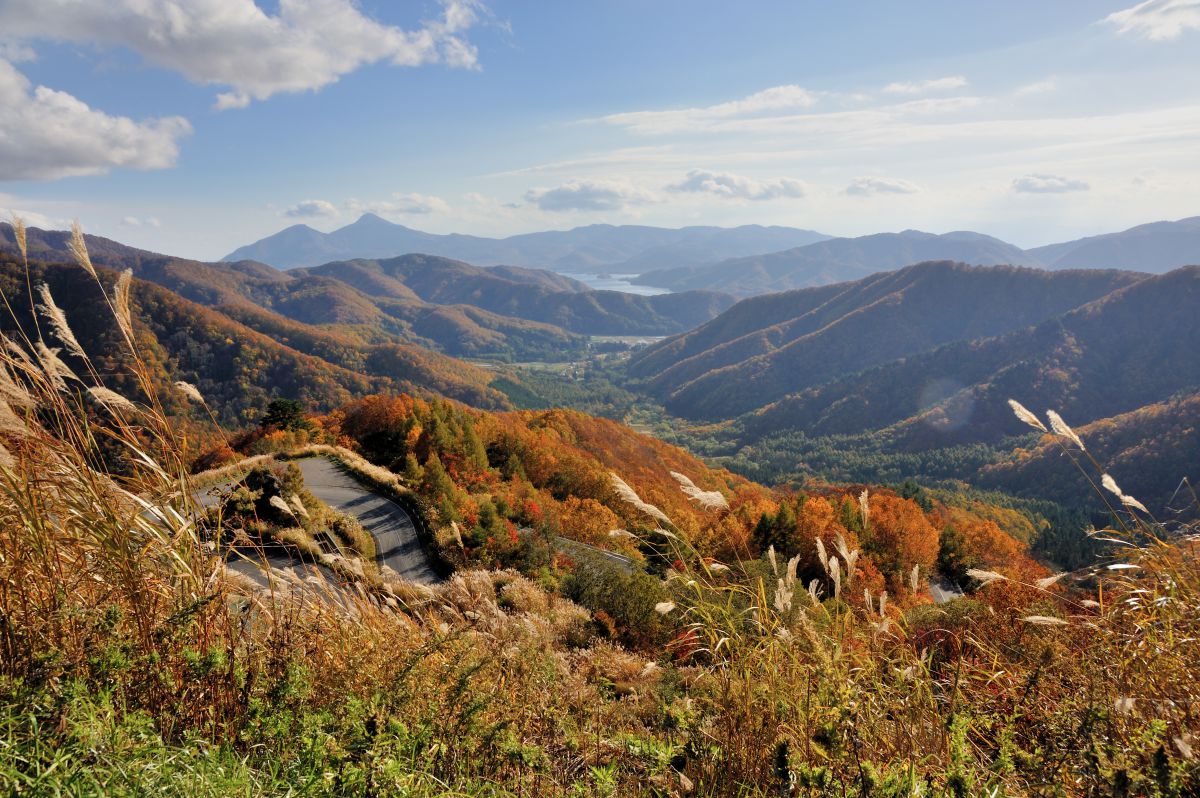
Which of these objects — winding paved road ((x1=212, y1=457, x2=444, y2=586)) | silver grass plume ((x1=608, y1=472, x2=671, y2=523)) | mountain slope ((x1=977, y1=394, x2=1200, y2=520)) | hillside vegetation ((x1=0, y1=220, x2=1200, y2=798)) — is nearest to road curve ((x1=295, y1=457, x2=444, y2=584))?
winding paved road ((x1=212, y1=457, x2=444, y2=586))

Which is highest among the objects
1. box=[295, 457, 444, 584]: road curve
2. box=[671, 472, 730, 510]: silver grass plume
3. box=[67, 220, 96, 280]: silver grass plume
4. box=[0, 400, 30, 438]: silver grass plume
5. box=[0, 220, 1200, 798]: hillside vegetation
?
box=[67, 220, 96, 280]: silver grass plume

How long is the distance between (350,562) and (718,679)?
2.78m

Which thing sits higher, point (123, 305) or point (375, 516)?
point (123, 305)

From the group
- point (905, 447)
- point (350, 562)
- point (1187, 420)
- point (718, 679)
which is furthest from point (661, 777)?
point (905, 447)

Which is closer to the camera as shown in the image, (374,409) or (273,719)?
(273,719)

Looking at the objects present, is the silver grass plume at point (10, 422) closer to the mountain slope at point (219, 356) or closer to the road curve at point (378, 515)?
the road curve at point (378, 515)

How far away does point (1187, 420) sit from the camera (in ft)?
420

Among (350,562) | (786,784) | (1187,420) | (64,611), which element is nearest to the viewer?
(786,784)

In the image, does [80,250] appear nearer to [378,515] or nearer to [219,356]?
[378,515]

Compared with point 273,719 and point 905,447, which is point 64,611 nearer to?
point 273,719

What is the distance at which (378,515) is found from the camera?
21.5 meters

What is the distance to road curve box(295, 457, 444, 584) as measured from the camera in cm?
1798

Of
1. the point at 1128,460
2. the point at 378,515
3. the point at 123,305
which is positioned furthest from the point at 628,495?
the point at 1128,460

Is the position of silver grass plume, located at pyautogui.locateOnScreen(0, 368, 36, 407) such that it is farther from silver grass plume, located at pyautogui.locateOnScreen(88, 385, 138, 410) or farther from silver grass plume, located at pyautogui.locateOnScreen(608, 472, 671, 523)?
silver grass plume, located at pyautogui.locateOnScreen(608, 472, 671, 523)
